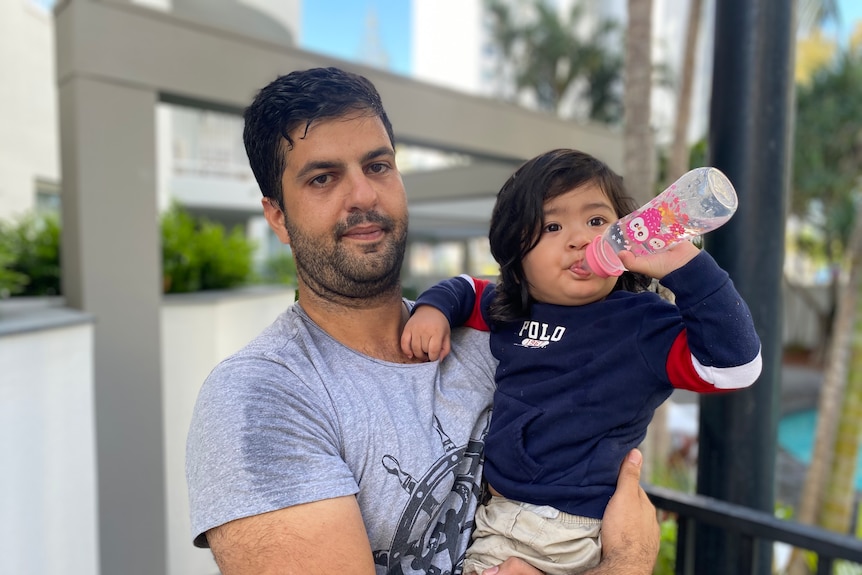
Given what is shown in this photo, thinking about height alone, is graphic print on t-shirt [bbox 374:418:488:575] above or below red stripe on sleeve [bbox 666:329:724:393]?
below

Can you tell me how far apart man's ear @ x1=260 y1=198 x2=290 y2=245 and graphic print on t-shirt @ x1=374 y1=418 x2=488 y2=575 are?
25.0 inches

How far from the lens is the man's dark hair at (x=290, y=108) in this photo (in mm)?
1523

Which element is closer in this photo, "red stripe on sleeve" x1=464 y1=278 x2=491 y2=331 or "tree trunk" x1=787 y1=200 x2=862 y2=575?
"red stripe on sleeve" x1=464 y1=278 x2=491 y2=331

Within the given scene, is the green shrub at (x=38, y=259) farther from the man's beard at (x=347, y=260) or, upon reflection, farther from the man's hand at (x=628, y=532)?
the man's hand at (x=628, y=532)

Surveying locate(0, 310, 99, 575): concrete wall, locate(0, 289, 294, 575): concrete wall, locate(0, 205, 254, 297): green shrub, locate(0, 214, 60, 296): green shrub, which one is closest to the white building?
locate(0, 205, 254, 297): green shrub

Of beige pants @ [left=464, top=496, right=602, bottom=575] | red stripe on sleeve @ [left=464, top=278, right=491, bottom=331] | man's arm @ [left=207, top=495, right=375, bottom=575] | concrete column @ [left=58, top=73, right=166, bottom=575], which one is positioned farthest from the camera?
concrete column @ [left=58, top=73, right=166, bottom=575]

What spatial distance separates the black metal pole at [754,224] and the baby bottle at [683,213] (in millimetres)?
868

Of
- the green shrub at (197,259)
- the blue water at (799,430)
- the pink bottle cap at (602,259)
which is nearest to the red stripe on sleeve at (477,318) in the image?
the pink bottle cap at (602,259)

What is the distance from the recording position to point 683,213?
4.34 ft

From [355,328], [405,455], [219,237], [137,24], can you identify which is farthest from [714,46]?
[219,237]

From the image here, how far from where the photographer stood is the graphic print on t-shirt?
1379mm

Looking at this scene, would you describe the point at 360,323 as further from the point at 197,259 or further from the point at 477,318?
the point at 197,259

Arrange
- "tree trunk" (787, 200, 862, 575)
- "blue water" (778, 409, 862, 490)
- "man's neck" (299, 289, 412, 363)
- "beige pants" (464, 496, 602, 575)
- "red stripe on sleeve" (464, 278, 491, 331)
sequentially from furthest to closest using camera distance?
"blue water" (778, 409, 862, 490)
"tree trunk" (787, 200, 862, 575)
"red stripe on sleeve" (464, 278, 491, 331)
"man's neck" (299, 289, 412, 363)
"beige pants" (464, 496, 602, 575)

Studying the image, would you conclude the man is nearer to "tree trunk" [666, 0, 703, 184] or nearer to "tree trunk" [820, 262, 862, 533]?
"tree trunk" [820, 262, 862, 533]
